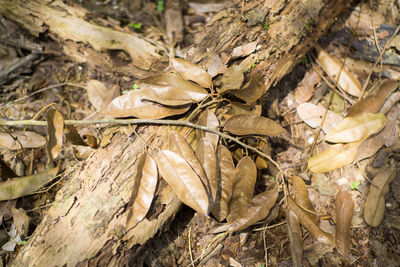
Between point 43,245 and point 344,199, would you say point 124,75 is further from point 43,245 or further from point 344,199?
point 344,199

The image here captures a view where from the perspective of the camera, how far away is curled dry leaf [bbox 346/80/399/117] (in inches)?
60.4

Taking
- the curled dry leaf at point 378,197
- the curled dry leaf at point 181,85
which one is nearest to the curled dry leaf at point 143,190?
the curled dry leaf at point 181,85

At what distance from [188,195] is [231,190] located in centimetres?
23

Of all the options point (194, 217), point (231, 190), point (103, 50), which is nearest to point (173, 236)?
point (194, 217)

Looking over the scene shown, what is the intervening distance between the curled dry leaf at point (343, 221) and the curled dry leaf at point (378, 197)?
0.30 ft

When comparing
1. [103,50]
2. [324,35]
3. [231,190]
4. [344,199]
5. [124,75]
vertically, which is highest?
[324,35]

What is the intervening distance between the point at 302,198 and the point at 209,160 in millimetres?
532

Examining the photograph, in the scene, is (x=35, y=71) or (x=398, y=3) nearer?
(x=398, y=3)

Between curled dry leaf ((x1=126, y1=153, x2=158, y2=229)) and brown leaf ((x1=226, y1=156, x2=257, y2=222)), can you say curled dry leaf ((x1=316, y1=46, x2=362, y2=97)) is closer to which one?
brown leaf ((x1=226, y1=156, x2=257, y2=222))

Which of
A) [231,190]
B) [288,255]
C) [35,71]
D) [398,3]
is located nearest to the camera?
[231,190]

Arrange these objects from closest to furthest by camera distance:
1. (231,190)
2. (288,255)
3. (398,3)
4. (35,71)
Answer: (231,190), (288,255), (398,3), (35,71)

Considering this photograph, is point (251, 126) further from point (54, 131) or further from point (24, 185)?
point (24, 185)

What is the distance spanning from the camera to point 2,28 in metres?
1.81

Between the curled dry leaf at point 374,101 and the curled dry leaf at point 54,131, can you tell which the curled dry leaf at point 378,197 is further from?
the curled dry leaf at point 54,131
